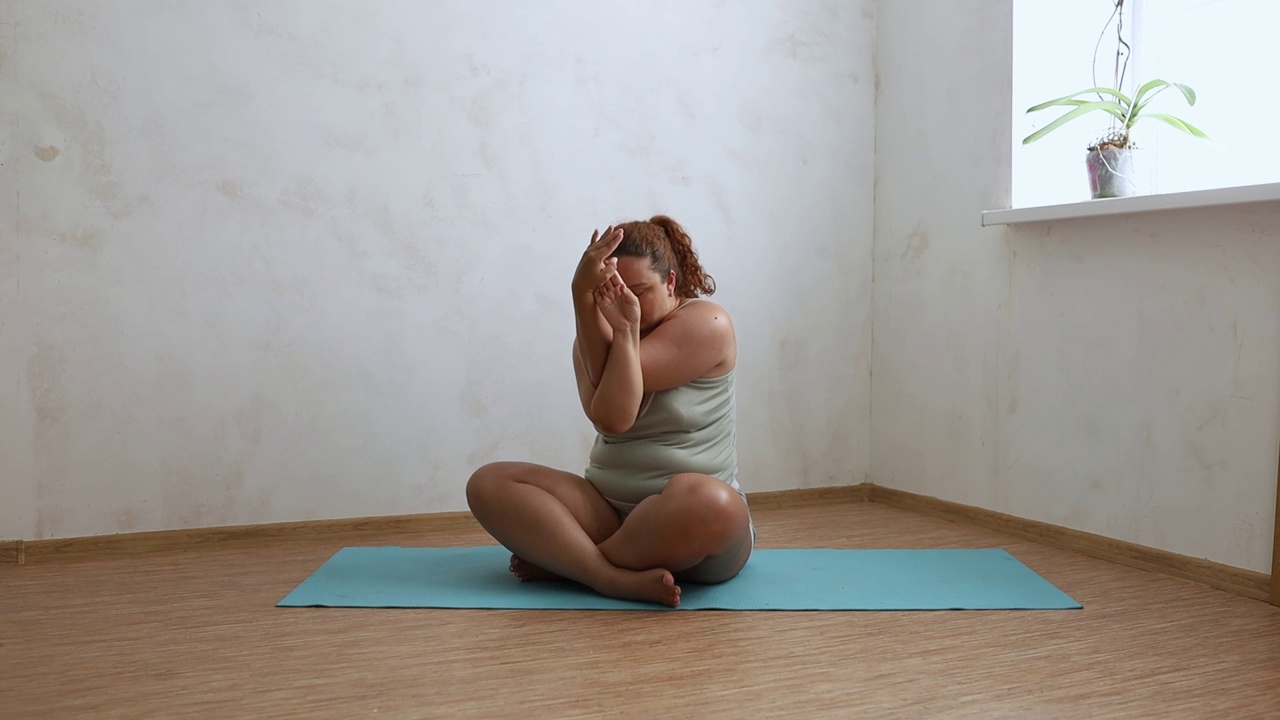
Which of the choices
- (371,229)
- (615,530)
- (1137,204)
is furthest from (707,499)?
(371,229)

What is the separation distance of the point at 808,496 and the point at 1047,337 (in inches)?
36.1

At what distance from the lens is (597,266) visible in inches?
73.7

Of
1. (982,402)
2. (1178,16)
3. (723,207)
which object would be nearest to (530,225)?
(723,207)

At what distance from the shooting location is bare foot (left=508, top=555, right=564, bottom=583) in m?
2.11

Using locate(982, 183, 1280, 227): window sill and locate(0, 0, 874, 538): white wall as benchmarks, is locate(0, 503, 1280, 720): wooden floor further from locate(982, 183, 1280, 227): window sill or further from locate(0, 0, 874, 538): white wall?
locate(982, 183, 1280, 227): window sill

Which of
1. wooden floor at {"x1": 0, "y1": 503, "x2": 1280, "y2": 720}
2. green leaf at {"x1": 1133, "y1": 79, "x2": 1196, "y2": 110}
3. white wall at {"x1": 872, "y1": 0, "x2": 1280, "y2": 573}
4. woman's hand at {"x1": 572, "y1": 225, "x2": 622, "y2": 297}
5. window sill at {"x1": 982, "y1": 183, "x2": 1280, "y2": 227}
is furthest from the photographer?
green leaf at {"x1": 1133, "y1": 79, "x2": 1196, "y2": 110}

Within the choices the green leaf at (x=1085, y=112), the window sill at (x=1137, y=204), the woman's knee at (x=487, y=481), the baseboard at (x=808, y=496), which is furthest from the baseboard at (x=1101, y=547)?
the woman's knee at (x=487, y=481)

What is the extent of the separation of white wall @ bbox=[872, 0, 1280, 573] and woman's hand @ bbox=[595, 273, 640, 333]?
47.7 inches

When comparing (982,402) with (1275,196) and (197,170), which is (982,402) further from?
(197,170)

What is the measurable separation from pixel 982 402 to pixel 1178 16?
42.3 inches

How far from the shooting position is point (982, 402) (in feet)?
9.21

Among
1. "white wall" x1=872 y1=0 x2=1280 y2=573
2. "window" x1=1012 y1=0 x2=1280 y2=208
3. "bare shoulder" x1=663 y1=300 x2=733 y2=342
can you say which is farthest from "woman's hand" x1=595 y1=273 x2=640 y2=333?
Result: "window" x1=1012 y1=0 x2=1280 y2=208

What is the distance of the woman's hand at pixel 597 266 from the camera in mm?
1868

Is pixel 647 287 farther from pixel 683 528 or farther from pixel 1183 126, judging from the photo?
pixel 1183 126
